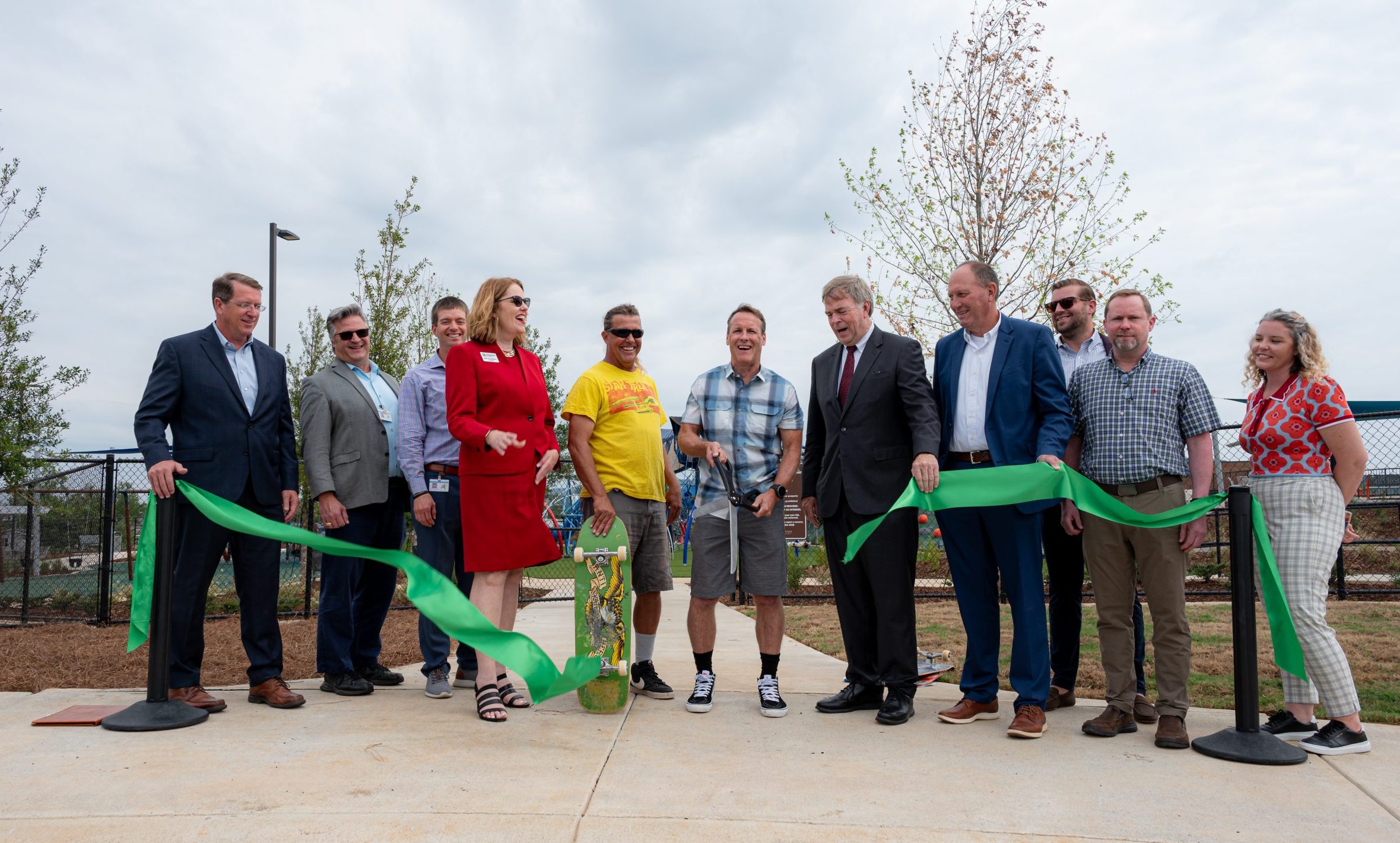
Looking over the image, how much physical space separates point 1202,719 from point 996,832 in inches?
82.5

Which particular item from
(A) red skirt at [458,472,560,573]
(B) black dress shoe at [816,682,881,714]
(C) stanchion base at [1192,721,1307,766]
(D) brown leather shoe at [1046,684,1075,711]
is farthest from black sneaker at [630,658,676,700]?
(C) stanchion base at [1192,721,1307,766]

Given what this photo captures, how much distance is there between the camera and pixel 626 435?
4723mm

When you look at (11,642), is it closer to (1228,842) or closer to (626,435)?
(626,435)

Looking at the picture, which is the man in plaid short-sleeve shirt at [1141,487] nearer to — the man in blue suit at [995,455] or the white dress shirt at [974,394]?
the man in blue suit at [995,455]

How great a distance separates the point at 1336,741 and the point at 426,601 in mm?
3910

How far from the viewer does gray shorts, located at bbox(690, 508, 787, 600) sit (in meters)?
4.59

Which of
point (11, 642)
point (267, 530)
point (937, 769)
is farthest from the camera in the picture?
point (11, 642)

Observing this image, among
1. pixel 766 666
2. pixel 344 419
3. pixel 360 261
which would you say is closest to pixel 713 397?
pixel 766 666

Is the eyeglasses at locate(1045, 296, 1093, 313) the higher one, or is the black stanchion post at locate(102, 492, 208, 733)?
the eyeglasses at locate(1045, 296, 1093, 313)

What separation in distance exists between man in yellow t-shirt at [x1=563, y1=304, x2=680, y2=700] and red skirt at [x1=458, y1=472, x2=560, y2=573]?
1.17 feet

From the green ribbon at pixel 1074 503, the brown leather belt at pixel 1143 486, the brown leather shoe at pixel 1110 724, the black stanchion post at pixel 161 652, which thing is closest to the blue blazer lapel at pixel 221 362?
the black stanchion post at pixel 161 652

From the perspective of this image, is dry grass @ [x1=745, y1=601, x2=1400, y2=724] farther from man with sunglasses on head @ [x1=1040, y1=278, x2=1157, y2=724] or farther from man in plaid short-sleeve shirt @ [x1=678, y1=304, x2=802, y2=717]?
man in plaid short-sleeve shirt @ [x1=678, y1=304, x2=802, y2=717]

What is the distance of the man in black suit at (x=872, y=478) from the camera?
4359 mm

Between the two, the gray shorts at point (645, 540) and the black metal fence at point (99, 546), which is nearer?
the gray shorts at point (645, 540)
